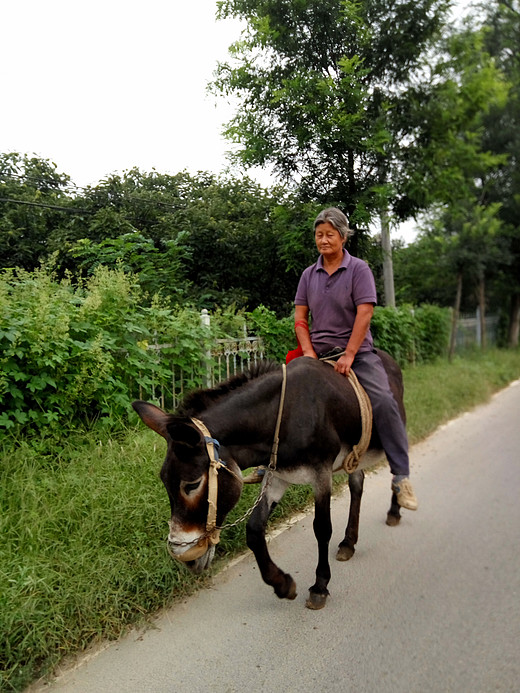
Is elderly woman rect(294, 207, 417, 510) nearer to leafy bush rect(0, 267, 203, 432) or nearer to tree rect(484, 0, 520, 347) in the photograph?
Answer: leafy bush rect(0, 267, 203, 432)

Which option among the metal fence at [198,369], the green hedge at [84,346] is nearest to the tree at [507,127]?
the metal fence at [198,369]

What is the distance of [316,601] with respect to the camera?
2912 millimetres

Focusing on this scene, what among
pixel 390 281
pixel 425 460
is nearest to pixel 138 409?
pixel 425 460

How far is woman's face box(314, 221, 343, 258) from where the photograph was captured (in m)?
3.21

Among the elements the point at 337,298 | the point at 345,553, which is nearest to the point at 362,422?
the point at 337,298

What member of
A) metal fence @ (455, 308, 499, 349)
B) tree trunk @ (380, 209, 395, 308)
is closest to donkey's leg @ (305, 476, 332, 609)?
tree trunk @ (380, 209, 395, 308)

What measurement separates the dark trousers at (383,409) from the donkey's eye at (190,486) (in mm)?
1405

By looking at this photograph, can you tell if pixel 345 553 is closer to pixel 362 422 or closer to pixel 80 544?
pixel 362 422

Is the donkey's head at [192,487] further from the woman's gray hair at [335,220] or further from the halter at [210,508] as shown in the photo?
the woman's gray hair at [335,220]

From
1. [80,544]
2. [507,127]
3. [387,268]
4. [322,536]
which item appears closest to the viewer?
Answer: [322,536]

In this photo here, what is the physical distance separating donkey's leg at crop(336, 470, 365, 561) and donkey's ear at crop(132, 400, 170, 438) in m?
1.84

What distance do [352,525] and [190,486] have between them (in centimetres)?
174

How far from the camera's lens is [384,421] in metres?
3.32

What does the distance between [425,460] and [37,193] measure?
17.2 feet
